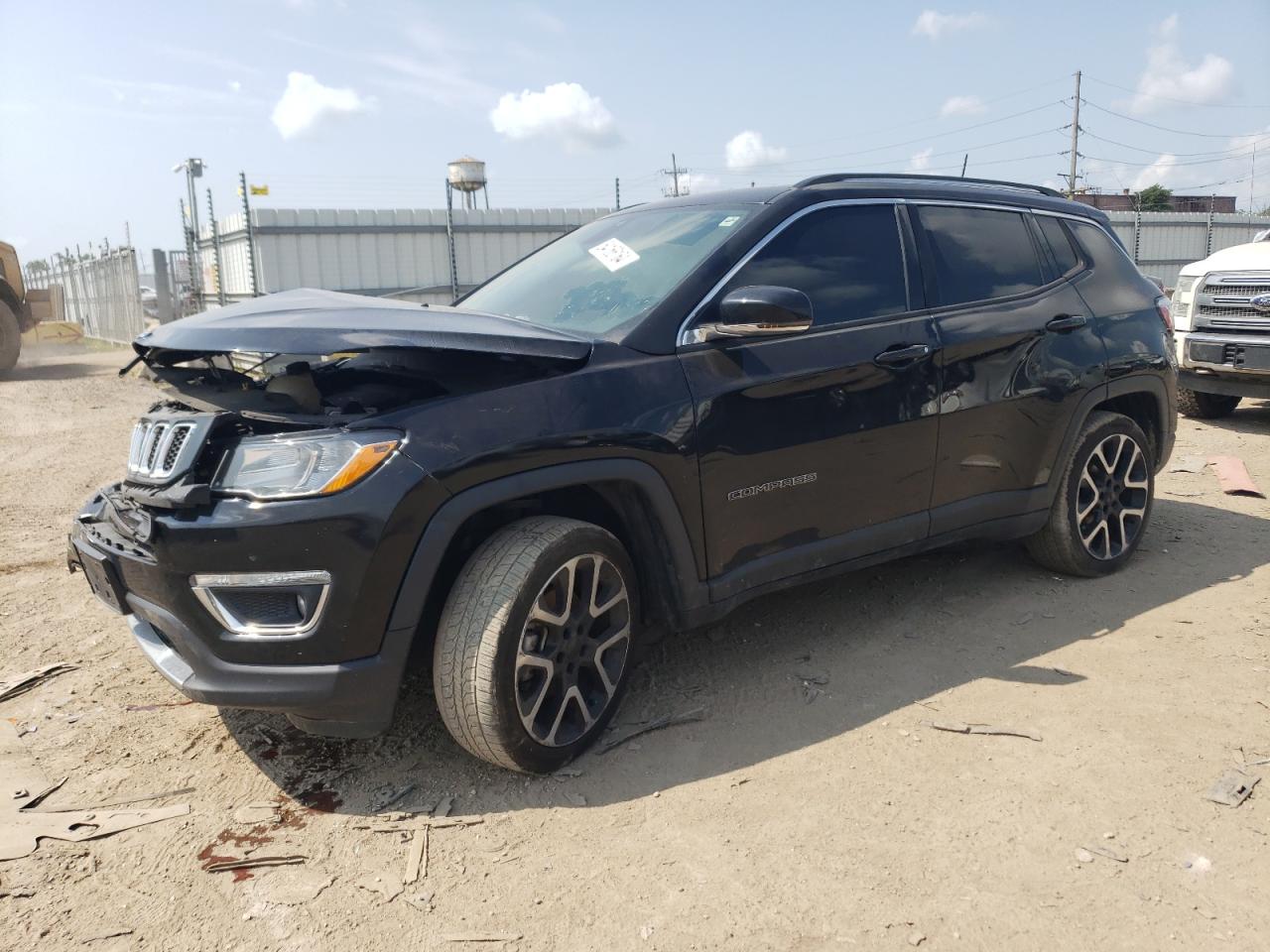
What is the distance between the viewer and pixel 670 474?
300 cm

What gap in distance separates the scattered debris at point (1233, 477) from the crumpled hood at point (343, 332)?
5.27 meters

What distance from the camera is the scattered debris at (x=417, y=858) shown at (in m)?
2.48

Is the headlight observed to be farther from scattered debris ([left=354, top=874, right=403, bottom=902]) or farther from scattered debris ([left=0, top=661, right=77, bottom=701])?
scattered debris ([left=0, top=661, right=77, bottom=701])

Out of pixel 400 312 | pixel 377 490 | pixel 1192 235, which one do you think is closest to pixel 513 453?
pixel 377 490

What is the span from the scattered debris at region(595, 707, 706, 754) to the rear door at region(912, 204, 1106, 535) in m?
1.32

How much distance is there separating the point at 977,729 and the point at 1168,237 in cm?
2311

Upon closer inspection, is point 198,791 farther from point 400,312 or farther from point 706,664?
point 706,664

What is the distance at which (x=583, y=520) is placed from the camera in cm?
307

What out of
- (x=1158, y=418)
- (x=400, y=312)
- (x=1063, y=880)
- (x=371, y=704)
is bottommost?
(x=1063, y=880)

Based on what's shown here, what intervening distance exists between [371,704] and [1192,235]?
82.6ft

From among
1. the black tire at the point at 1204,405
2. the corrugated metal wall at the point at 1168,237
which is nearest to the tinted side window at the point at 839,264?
the black tire at the point at 1204,405

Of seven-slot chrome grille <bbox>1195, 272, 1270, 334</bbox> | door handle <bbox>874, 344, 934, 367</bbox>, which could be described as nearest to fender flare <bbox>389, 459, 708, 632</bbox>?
door handle <bbox>874, 344, 934, 367</bbox>

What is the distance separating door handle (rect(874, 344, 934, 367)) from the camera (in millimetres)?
3543

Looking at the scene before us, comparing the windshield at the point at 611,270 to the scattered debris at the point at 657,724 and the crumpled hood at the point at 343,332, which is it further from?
the scattered debris at the point at 657,724
